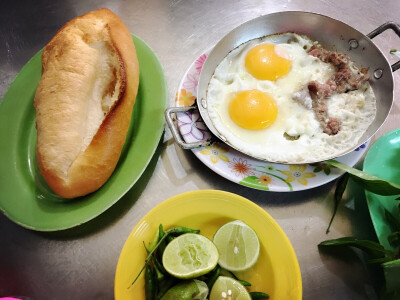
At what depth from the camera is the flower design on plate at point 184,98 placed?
1.44 meters

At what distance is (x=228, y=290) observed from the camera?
1.04m

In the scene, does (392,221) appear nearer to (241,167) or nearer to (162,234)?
(241,167)

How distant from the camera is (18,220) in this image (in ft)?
4.00

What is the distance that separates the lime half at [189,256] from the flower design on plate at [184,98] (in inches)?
24.1

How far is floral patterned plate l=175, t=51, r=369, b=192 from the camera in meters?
1.26

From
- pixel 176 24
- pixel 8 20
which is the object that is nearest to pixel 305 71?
pixel 176 24

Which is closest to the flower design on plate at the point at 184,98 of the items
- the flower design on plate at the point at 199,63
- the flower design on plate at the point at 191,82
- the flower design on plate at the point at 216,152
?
the flower design on plate at the point at 191,82

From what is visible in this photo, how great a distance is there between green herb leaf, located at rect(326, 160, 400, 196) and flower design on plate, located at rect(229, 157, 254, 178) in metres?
0.32

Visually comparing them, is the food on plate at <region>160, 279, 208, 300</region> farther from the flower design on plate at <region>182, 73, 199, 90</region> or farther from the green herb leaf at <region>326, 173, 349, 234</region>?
the flower design on plate at <region>182, 73, 199, 90</region>

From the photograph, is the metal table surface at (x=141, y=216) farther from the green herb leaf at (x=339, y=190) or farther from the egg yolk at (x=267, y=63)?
the egg yolk at (x=267, y=63)

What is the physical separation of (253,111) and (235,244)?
0.59 metres

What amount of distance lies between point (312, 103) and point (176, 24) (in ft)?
3.02

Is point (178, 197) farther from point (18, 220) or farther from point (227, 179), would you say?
point (18, 220)

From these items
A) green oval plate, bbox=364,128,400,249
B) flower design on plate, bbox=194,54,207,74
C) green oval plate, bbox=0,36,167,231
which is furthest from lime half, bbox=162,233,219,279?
flower design on plate, bbox=194,54,207,74
